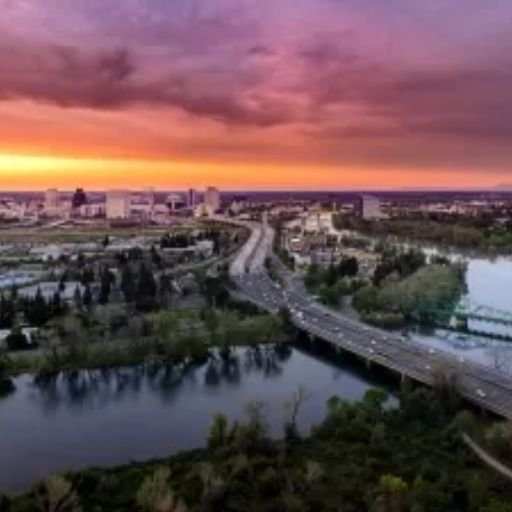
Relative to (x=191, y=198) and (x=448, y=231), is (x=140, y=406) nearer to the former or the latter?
(x=448, y=231)

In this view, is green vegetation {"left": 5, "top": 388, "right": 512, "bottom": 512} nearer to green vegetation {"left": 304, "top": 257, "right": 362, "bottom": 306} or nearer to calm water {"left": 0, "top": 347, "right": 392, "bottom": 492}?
calm water {"left": 0, "top": 347, "right": 392, "bottom": 492}

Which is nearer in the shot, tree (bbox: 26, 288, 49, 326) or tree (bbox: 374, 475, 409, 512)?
tree (bbox: 374, 475, 409, 512)

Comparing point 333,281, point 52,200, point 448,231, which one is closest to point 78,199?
point 52,200

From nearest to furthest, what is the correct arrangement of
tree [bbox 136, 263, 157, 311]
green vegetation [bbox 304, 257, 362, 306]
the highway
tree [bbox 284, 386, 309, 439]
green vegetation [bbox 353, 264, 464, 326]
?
tree [bbox 284, 386, 309, 439]
the highway
tree [bbox 136, 263, 157, 311]
green vegetation [bbox 353, 264, 464, 326]
green vegetation [bbox 304, 257, 362, 306]

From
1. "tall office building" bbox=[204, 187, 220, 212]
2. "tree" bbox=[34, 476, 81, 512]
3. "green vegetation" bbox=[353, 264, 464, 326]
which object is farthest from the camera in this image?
"tall office building" bbox=[204, 187, 220, 212]

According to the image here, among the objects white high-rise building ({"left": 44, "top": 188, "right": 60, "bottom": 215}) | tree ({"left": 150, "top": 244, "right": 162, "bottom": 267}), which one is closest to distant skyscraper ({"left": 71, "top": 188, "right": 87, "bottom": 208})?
white high-rise building ({"left": 44, "top": 188, "right": 60, "bottom": 215})

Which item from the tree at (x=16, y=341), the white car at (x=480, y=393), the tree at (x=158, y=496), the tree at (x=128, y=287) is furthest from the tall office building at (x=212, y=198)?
the tree at (x=158, y=496)
